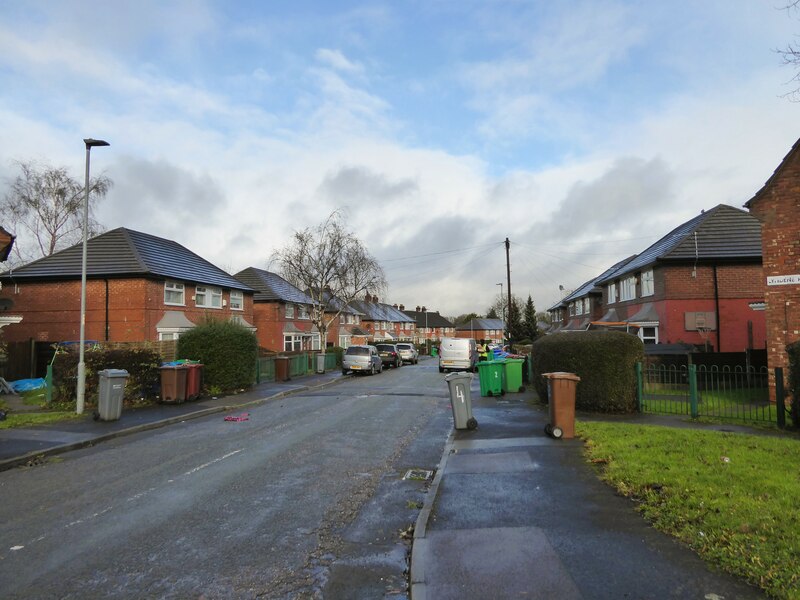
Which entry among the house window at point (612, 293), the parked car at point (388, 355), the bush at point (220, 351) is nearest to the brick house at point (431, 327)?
the parked car at point (388, 355)

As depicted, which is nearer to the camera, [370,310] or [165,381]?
[165,381]

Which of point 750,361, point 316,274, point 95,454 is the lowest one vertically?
point 95,454

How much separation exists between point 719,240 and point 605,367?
1622cm

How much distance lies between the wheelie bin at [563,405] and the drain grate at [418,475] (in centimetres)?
262

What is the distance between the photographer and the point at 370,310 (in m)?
85.9

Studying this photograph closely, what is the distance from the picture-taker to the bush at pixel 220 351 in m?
17.6

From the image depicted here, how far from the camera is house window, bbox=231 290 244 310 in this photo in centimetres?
3491

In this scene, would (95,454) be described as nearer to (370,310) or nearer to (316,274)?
(316,274)

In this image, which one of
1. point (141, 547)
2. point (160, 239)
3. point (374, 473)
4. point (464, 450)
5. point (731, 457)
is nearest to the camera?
point (141, 547)

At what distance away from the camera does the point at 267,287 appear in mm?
43219

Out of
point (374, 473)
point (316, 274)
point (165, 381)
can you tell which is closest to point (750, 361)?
point (374, 473)

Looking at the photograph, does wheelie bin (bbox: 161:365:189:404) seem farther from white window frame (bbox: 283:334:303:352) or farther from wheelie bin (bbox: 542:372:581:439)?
white window frame (bbox: 283:334:303:352)

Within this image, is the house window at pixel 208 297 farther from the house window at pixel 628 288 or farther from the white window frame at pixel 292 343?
the house window at pixel 628 288

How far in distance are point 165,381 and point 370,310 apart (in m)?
71.0
